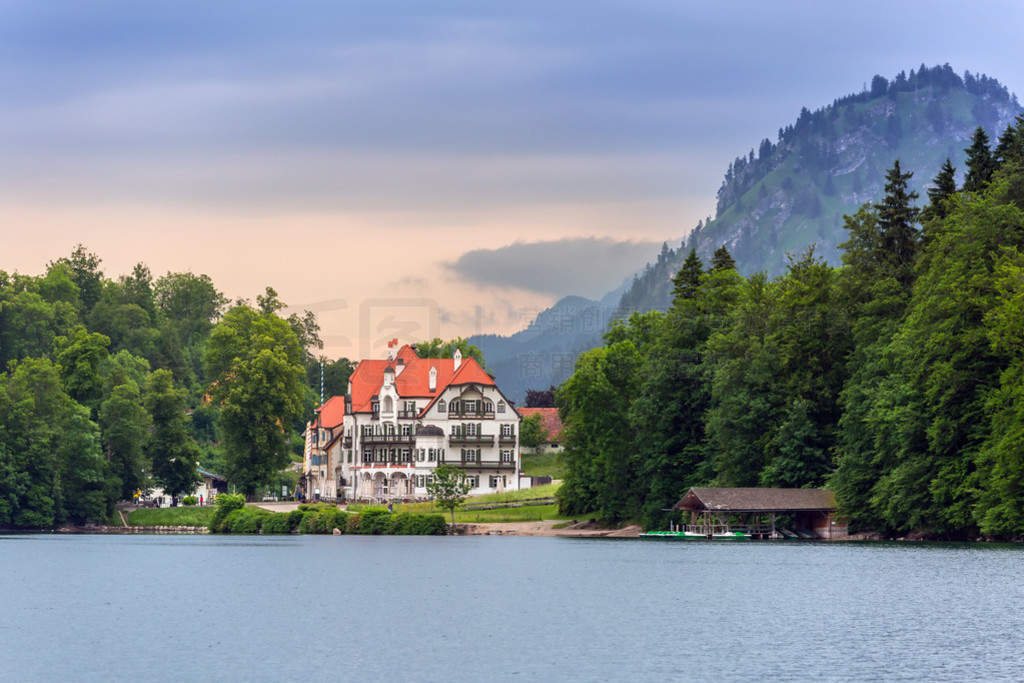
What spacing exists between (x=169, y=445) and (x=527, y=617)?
76.8m

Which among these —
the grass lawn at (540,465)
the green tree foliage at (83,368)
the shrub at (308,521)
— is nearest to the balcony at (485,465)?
the grass lawn at (540,465)

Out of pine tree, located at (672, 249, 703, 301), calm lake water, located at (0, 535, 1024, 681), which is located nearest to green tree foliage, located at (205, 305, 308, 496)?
pine tree, located at (672, 249, 703, 301)

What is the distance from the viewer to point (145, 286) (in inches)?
6555

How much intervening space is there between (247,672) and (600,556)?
130 feet

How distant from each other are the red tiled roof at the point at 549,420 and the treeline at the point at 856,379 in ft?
144

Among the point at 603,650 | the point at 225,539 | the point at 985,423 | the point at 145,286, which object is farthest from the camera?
the point at 145,286

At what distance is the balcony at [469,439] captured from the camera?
119 m

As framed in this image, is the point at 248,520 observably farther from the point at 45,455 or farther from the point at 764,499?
the point at 764,499

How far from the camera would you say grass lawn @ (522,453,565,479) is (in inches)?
5197

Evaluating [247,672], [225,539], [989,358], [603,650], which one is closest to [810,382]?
[989,358]

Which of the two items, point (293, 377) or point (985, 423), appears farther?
point (293, 377)

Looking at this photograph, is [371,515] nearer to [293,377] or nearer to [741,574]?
[293,377]

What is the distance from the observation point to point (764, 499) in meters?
78.0

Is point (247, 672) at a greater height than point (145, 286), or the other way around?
point (145, 286)
